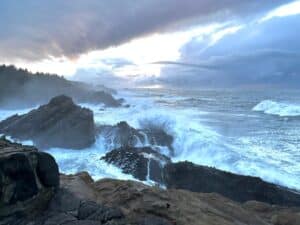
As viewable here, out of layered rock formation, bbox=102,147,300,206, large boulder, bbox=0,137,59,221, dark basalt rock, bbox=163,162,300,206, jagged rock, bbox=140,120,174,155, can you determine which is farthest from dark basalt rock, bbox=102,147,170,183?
large boulder, bbox=0,137,59,221

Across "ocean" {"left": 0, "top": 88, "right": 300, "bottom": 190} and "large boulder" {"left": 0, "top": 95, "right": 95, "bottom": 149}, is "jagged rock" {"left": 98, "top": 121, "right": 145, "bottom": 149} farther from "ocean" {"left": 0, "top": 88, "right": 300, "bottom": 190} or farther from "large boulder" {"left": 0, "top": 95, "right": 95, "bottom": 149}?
"large boulder" {"left": 0, "top": 95, "right": 95, "bottom": 149}

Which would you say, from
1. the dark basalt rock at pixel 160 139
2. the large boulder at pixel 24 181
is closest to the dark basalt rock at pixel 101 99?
the dark basalt rock at pixel 160 139

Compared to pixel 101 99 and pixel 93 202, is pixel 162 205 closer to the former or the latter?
pixel 93 202

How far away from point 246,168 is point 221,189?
548 centimetres

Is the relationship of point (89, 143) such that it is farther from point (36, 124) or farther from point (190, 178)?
point (190, 178)

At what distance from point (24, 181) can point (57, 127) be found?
20.5 m

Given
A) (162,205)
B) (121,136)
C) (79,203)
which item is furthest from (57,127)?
(162,205)

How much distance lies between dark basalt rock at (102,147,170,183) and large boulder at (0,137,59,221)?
11.5 meters

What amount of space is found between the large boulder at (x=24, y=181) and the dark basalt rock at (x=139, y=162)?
11.5 m

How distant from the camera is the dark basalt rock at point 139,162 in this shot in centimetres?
1745

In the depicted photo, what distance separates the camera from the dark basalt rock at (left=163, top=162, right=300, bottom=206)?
12.7 meters

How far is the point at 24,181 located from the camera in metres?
5.38

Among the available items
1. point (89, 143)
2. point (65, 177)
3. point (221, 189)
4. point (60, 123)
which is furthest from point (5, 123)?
point (65, 177)

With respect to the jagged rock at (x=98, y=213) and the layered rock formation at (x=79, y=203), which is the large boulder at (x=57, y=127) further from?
the jagged rock at (x=98, y=213)
